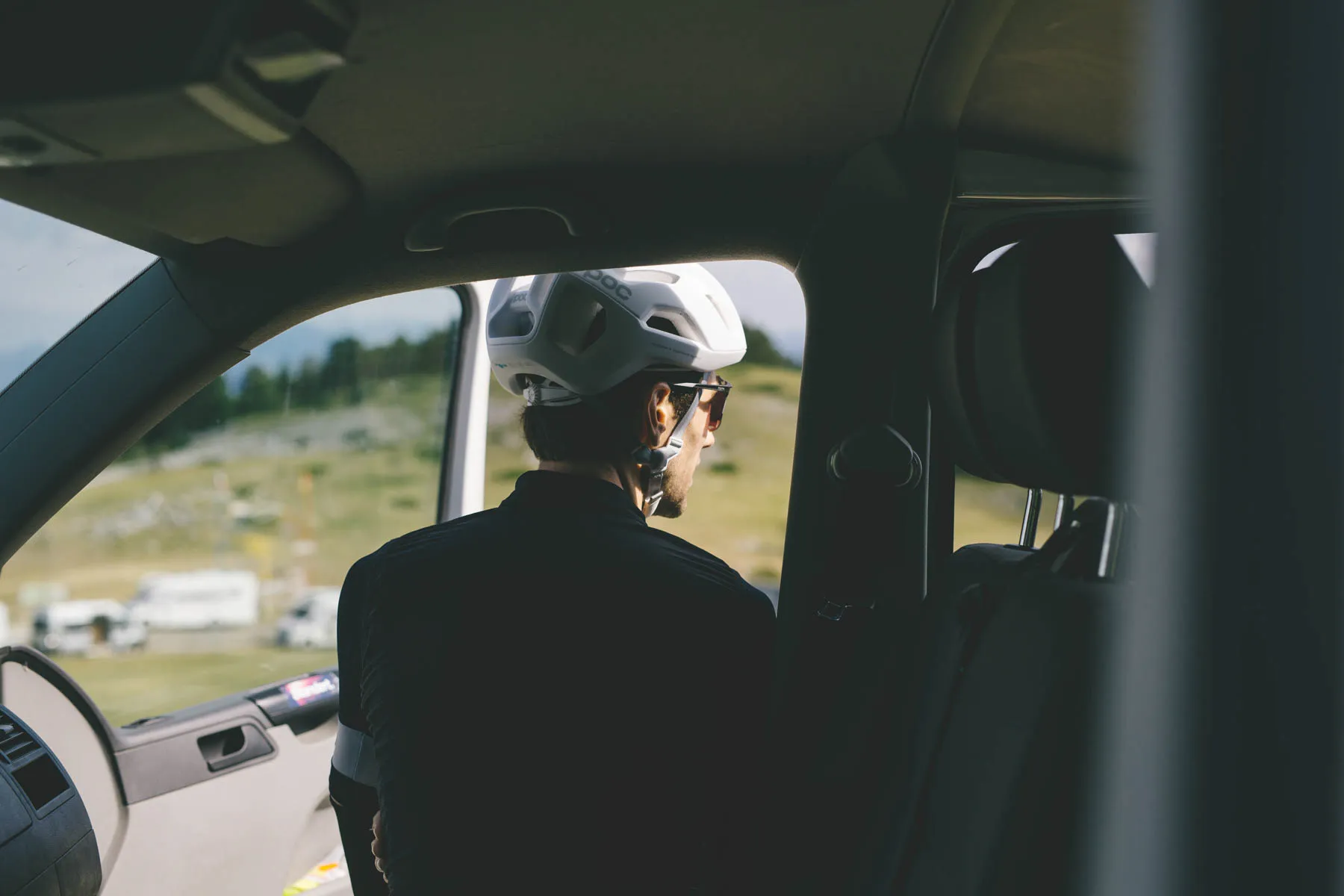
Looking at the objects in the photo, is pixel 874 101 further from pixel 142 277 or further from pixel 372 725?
pixel 142 277

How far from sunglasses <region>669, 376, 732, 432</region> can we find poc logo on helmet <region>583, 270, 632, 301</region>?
169mm

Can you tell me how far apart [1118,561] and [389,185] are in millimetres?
→ 1220

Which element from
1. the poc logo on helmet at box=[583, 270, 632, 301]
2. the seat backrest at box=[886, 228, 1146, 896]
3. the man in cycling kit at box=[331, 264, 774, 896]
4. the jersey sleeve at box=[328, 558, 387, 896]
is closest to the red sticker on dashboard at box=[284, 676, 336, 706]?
the jersey sleeve at box=[328, 558, 387, 896]

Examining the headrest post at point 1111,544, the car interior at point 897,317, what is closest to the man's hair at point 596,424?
the car interior at point 897,317

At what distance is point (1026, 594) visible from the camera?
3.79 feet

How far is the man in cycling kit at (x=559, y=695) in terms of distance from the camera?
56.2 inches

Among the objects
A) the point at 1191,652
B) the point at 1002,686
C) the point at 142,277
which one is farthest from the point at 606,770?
the point at 142,277

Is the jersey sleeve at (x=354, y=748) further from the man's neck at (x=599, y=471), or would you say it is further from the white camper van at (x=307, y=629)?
the white camper van at (x=307, y=629)

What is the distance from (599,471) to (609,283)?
1.11 feet

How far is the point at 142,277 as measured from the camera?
1.88 metres

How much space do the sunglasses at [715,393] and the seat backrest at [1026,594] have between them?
0.67 meters

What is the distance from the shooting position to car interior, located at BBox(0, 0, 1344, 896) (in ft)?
2.00

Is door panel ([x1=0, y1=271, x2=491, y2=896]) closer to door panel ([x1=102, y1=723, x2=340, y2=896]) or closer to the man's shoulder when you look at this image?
door panel ([x1=102, y1=723, x2=340, y2=896])

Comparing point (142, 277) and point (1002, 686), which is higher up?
point (142, 277)
